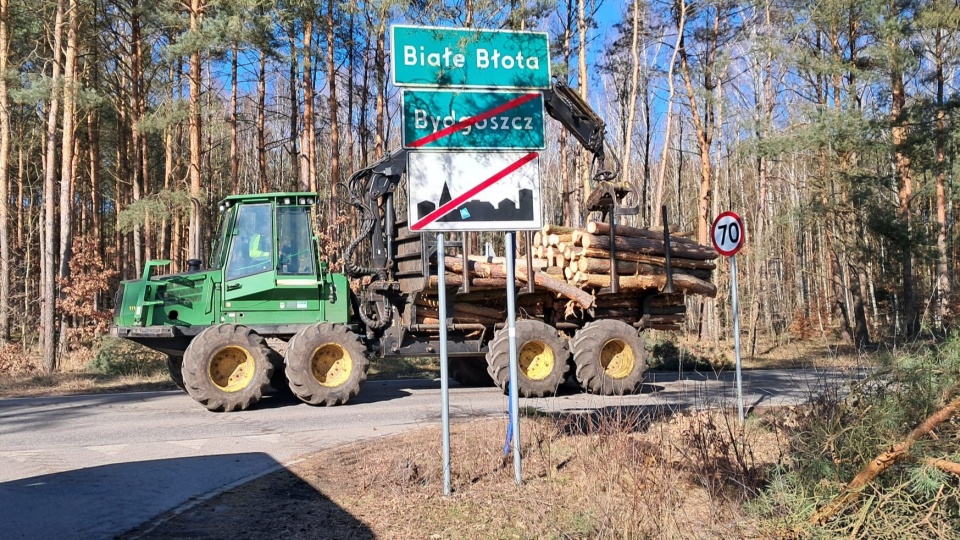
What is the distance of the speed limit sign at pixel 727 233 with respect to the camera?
32.4 feet

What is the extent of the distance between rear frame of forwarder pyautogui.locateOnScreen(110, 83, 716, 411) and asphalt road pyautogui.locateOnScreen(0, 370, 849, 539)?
514 mm

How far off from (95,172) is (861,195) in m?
26.8

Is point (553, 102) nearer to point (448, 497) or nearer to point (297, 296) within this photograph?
point (297, 296)

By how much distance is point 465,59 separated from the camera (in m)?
6.70

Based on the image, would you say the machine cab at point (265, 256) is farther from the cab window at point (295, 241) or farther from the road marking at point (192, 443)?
the road marking at point (192, 443)

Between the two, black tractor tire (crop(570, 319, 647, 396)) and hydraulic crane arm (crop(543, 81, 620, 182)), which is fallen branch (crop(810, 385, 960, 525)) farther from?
hydraulic crane arm (crop(543, 81, 620, 182))

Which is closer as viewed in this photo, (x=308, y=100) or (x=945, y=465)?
(x=945, y=465)

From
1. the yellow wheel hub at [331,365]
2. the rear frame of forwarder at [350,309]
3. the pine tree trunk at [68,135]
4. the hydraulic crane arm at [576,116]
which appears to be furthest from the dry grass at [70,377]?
the hydraulic crane arm at [576,116]

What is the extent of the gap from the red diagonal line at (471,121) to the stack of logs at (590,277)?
539cm

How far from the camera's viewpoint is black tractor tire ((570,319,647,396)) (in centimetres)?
1270

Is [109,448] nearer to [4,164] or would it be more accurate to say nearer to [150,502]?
[150,502]

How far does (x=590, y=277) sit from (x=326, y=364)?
4378 millimetres

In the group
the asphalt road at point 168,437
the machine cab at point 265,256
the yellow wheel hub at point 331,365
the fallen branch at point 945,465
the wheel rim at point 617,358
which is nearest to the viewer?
the fallen branch at point 945,465

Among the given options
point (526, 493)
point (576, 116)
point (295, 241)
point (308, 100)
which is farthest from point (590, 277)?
point (308, 100)
